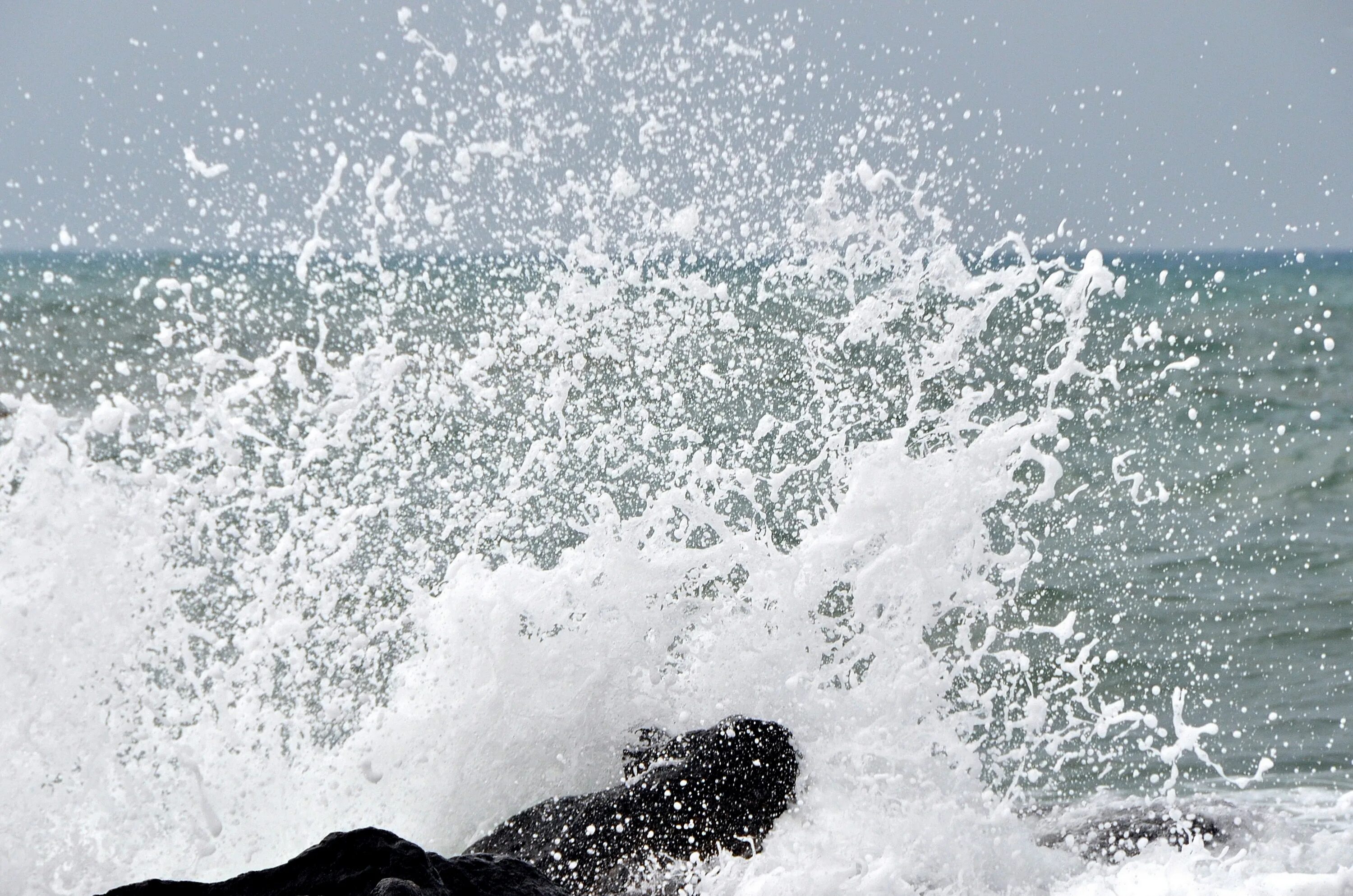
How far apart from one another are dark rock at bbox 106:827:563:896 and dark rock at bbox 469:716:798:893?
0.69 m

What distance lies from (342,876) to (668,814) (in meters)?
1.10

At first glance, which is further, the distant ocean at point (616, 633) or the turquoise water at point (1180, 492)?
the turquoise water at point (1180, 492)

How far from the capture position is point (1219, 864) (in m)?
3.31

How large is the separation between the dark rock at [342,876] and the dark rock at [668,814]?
27.1 inches

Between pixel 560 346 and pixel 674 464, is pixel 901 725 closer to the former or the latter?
pixel 560 346

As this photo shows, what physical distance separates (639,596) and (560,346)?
1.35 meters

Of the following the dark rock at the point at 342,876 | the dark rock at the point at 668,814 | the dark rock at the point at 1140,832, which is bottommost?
the dark rock at the point at 1140,832

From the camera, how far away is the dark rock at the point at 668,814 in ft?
10.2

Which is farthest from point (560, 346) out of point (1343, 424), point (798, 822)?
point (1343, 424)

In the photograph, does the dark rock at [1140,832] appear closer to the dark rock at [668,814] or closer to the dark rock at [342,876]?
the dark rock at [668,814]

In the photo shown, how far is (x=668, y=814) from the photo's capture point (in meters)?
3.24

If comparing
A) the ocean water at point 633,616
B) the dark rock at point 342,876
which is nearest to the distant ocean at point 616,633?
the ocean water at point 633,616

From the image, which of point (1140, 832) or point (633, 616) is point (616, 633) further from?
point (1140, 832)

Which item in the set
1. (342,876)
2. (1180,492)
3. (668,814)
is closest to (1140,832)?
(668,814)
